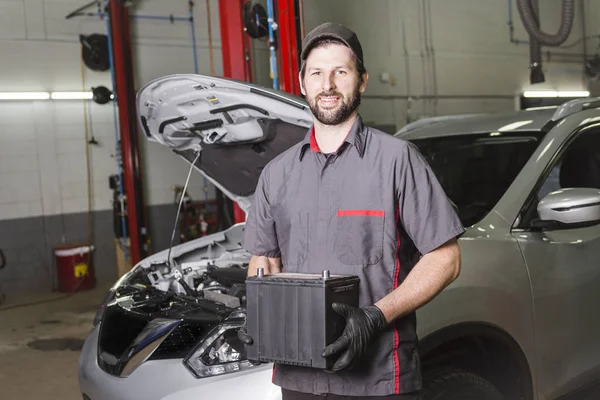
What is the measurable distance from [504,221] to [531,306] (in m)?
0.33

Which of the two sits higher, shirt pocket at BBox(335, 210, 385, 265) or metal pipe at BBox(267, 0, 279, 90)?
metal pipe at BBox(267, 0, 279, 90)

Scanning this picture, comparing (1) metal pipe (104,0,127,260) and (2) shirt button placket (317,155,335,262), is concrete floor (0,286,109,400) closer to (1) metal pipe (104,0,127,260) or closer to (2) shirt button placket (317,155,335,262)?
(1) metal pipe (104,0,127,260)

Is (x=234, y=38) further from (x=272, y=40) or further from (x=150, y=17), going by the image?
(x=150, y=17)

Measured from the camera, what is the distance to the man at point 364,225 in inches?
57.6

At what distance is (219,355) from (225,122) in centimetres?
122

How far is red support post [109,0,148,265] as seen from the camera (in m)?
7.45

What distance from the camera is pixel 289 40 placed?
4.64 meters

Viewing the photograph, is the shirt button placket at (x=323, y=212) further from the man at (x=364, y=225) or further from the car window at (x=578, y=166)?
the car window at (x=578, y=166)

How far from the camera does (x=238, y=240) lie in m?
3.55

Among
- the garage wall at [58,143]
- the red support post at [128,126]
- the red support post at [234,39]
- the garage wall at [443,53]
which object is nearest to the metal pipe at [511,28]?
the garage wall at [443,53]

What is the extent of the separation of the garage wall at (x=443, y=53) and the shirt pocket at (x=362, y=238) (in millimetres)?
6613

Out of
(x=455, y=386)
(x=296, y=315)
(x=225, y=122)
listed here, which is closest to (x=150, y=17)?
(x=225, y=122)

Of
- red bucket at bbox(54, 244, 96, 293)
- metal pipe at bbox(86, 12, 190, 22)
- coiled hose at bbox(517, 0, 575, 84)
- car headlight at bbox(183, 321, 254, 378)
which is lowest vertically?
red bucket at bbox(54, 244, 96, 293)

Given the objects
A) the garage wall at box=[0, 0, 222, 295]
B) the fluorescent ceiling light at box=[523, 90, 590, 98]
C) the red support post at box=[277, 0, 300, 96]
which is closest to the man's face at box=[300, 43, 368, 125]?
the red support post at box=[277, 0, 300, 96]
